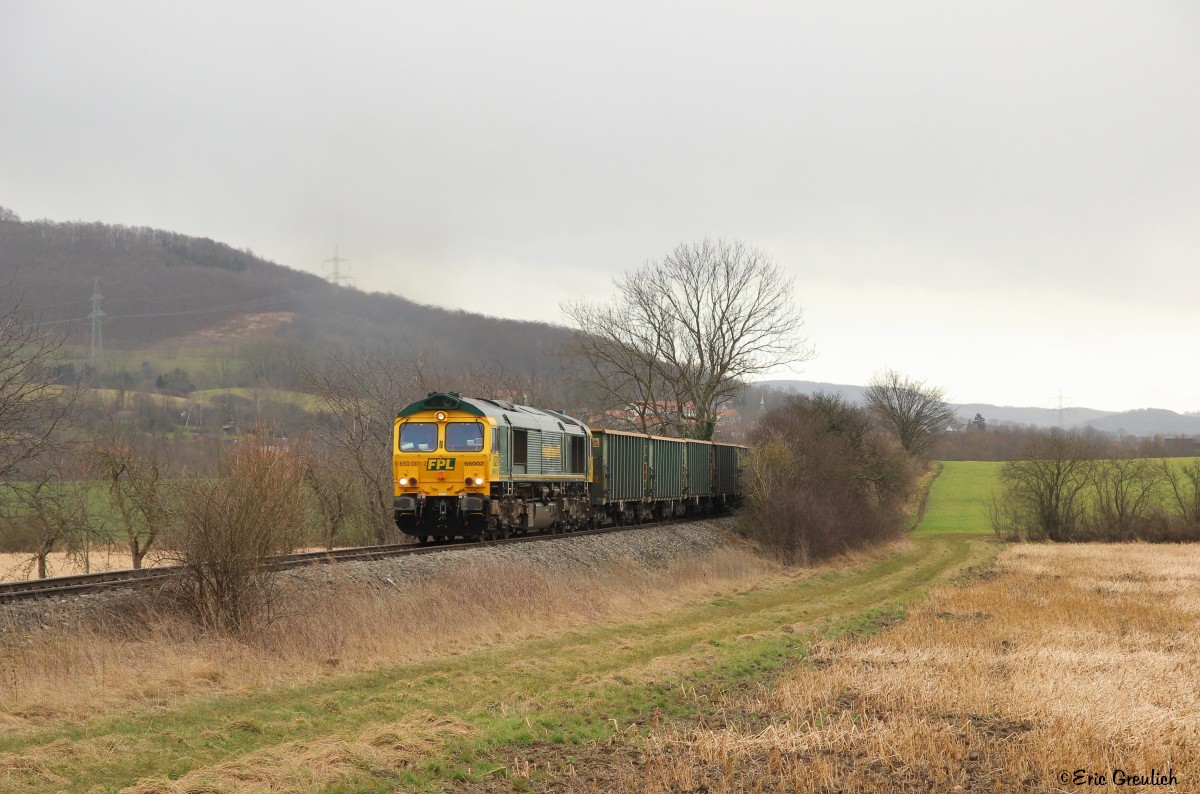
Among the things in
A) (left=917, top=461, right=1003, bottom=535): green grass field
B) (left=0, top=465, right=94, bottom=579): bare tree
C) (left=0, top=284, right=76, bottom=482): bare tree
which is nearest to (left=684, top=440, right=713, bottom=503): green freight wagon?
(left=0, top=465, right=94, bottom=579): bare tree

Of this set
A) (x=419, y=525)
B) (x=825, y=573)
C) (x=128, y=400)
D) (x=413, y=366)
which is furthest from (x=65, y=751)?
(x=128, y=400)

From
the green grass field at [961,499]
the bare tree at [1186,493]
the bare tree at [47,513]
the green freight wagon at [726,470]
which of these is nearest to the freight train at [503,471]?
the bare tree at [47,513]

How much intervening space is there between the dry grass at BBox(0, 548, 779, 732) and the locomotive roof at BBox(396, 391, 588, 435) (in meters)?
4.86

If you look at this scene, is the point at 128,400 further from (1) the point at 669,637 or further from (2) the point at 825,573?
(1) the point at 669,637

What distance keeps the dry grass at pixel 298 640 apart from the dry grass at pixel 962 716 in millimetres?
5541

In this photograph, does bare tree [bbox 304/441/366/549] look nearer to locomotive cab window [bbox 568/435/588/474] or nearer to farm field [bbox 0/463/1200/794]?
locomotive cab window [bbox 568/435/588/474]

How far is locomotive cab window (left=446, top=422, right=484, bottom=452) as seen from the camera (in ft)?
82.6

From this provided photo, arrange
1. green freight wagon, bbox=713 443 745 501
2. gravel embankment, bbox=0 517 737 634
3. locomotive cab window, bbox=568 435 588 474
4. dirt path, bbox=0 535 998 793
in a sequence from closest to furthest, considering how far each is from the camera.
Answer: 1. dirt path, bbox=0 535 998 793
2. gravel embankment, bbox=0 517 737 634
3. locomotive cab window, bbox=568 435 588 474
4. green freight wagon, bbox=713 443 745 501

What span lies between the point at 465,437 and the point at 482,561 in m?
4.33

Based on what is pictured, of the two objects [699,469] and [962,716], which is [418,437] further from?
[699,469]

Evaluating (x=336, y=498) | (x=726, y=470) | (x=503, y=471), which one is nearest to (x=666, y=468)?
(x=726, y=470)

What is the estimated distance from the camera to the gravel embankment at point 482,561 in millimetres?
13938

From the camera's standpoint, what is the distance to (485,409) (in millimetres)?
25812

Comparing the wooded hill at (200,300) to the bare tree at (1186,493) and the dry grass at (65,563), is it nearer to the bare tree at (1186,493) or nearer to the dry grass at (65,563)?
the dry grass at (65,563)
